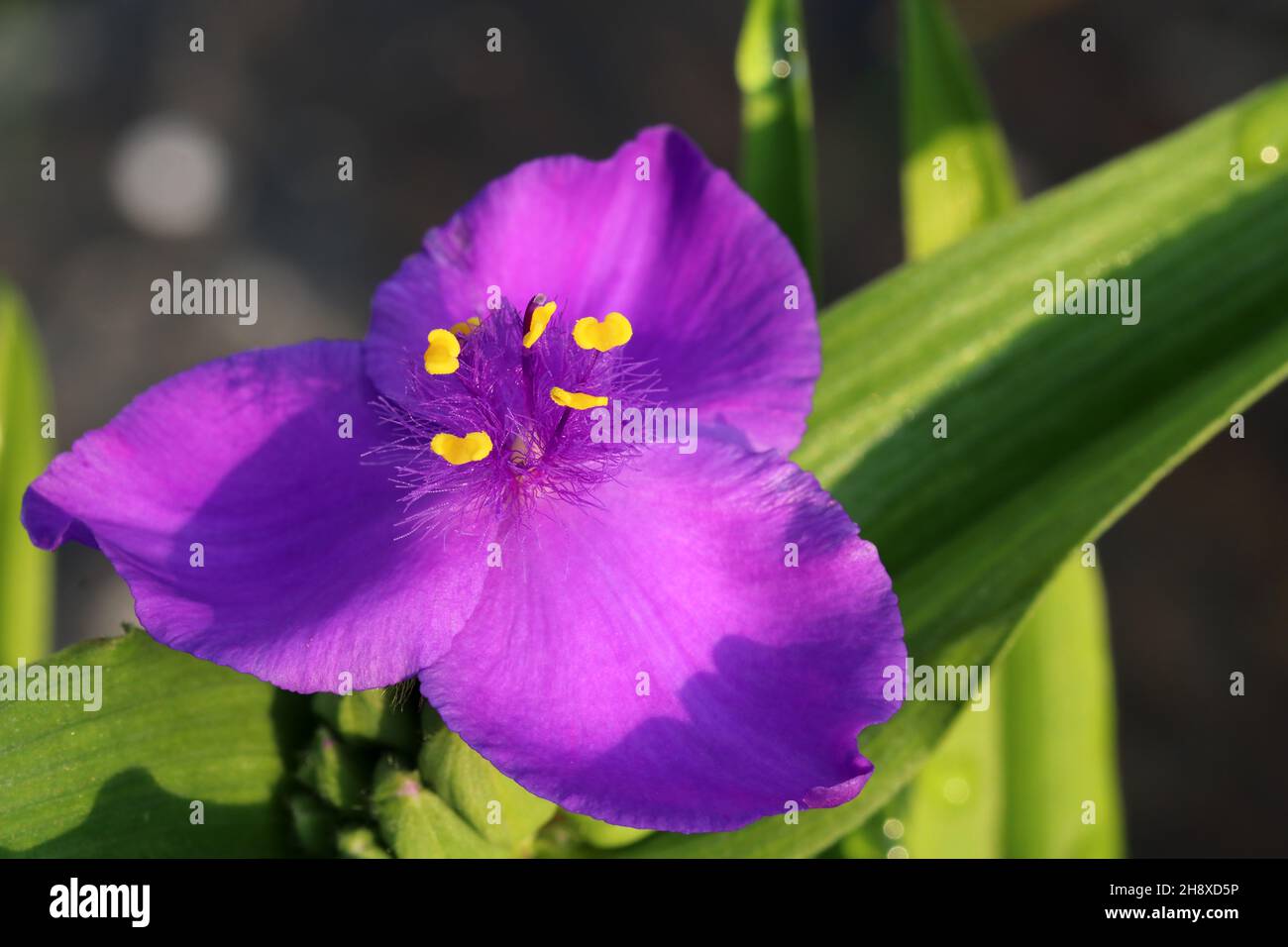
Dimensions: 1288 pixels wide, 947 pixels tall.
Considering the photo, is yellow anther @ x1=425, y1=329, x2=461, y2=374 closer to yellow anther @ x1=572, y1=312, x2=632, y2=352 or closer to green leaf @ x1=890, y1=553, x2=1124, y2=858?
yellow anther @ x1=572, y1=312, x2=632, y2=352

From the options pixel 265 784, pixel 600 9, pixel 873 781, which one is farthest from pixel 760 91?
pixel 600 9

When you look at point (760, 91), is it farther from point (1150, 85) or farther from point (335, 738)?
point (1150, 85)

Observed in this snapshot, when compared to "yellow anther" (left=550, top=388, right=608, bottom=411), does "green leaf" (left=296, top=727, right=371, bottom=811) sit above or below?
below

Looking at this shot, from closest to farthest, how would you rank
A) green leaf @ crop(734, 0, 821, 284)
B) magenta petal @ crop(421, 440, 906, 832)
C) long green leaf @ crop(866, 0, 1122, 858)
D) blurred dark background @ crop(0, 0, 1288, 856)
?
1. magenta petal @ crop(421, 440, 906, 832)
2. green leaf @ crop(734, 0, 821, 284)
3. long green leaf @ crop(866, 0, 1122, 858)
4. blurred dark background @ crop(0, 0, 1288, 856)

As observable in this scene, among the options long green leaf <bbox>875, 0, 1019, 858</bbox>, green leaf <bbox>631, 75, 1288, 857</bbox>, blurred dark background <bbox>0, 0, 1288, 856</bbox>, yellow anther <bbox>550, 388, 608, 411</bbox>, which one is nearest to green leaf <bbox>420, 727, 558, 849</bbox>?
green leaf <bbox>631, 75, 1288, 857</bbox>

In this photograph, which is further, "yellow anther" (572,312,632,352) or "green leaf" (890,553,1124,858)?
"green leaf" (890,553,1124,858)

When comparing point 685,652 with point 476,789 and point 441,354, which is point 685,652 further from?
point 441,354

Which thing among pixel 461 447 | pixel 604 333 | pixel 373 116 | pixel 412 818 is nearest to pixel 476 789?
pixel 412 818

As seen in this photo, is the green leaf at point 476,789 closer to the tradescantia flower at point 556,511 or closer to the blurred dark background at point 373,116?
the tradescantia flower at point 556,511
